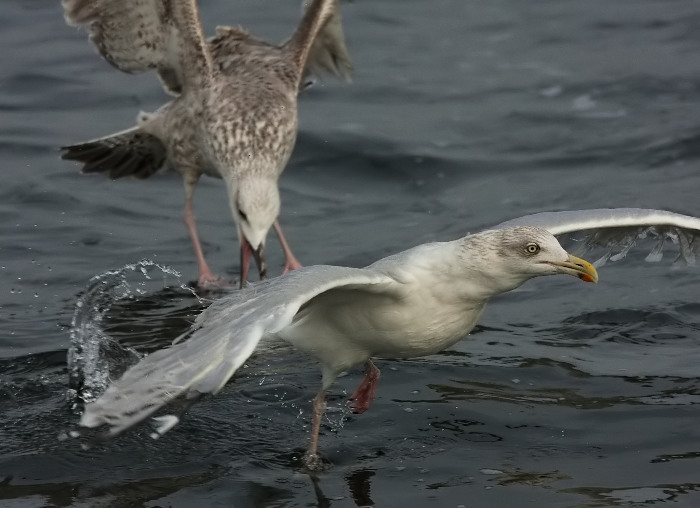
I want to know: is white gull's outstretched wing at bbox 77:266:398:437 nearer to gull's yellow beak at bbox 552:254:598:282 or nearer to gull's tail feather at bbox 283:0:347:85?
gull's yellow beak at bbox 552:254:598:282

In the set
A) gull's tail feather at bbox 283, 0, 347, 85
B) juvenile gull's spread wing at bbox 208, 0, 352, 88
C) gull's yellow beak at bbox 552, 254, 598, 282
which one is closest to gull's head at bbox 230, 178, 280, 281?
juvenile gull's spread wing at bbox 208, 0, 352, 88

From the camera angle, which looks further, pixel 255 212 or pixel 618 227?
pixel 255 212

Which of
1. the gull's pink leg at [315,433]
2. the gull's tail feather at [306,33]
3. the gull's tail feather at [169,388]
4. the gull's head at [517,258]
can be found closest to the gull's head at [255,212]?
the gull's tail feather at [306,33]

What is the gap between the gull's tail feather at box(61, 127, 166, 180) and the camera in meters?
11.4

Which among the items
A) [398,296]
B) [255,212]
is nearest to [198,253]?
[255,212]

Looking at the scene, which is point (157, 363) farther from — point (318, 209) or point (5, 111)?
point (5, 111)

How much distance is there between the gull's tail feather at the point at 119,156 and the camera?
449 inches

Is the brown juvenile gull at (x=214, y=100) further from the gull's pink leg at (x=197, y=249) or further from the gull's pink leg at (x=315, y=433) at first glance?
the gull's pink leg at (x=315, y=433)

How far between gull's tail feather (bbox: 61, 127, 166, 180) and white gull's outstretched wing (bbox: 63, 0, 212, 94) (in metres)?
0.68

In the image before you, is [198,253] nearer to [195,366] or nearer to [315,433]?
[315,433]

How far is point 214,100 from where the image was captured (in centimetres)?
1027

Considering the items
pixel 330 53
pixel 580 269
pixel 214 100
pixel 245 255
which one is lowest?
pixel 245 255

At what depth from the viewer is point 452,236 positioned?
11016 mm

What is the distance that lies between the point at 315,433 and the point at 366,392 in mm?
579
